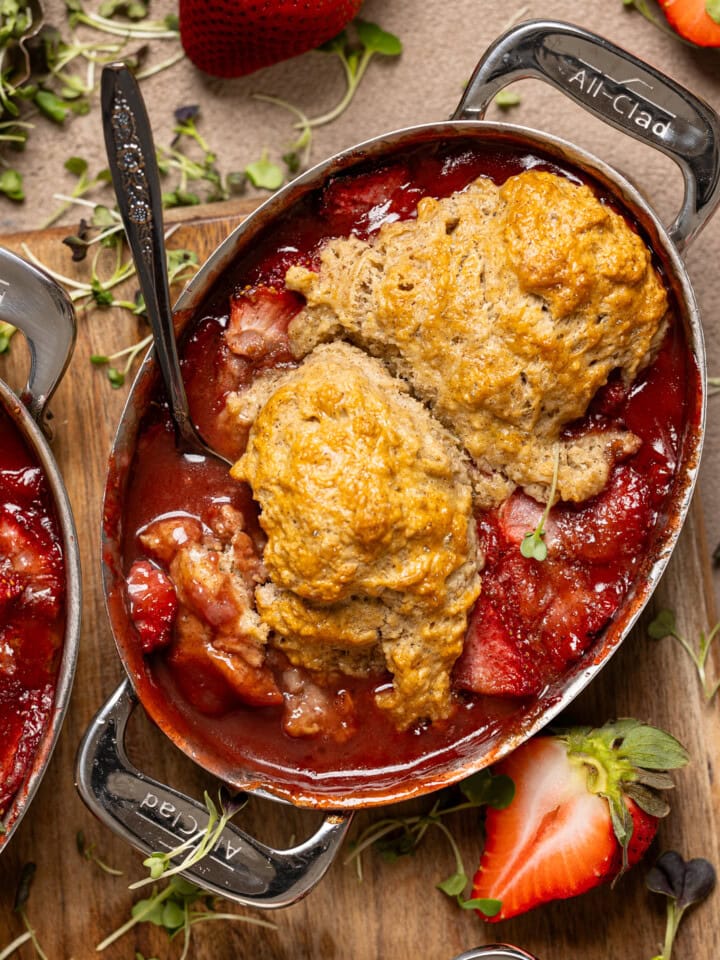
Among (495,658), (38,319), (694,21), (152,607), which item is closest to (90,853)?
(152,607)

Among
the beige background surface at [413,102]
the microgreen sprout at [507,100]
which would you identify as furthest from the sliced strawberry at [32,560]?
the microgreen sprout at [507,100]

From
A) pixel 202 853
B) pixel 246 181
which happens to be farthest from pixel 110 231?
pixel 202 853

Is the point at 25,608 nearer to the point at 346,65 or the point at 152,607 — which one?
the point at 152,607

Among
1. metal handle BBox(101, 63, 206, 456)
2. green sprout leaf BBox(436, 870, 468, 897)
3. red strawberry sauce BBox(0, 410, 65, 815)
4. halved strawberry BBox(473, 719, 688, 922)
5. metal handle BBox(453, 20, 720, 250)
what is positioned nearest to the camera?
metal handle BBox(101, 63, 206, 456)

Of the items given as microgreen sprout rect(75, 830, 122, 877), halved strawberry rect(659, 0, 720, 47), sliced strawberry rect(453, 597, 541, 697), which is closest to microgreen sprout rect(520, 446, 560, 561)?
sliced strawberry rect(453, 597, 541, 697)

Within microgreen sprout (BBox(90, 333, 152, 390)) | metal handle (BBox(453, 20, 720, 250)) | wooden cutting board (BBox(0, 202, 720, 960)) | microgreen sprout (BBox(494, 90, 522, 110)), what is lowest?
wooden cutting board (BBox(0, 202, 720, 960))

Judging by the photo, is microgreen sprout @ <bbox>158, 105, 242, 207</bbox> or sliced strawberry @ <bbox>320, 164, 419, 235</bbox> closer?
sliced strawberry @ <bbox>320, 164, 419, 235</bbox>

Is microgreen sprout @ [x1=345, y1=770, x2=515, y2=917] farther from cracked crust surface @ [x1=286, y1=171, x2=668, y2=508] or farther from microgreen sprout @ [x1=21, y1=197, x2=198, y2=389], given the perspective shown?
microgreen sprout @ [x1=21, y1=197, x2=198, y2=389]
